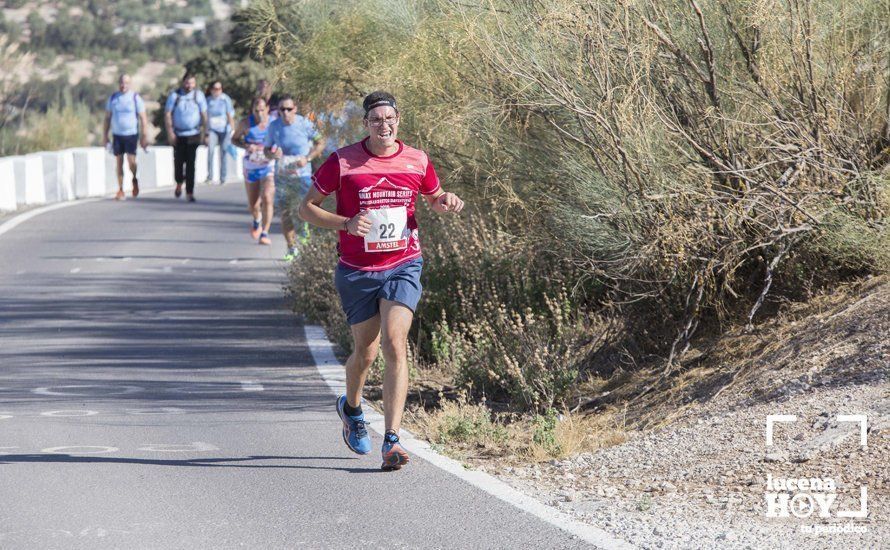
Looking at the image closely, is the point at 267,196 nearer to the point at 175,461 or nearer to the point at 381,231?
the point at 175,461

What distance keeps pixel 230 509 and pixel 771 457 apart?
266 centimetres

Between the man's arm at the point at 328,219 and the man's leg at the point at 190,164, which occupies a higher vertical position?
the man's arm at the point at 328,219

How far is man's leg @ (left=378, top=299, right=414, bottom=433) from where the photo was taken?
761 centimetres

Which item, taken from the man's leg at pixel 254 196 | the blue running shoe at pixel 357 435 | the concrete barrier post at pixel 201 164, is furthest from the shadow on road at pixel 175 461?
the concrete barrier post at pixel 201 164

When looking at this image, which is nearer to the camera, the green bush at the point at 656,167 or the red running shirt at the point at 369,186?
the red running shirt at the point at 369,186

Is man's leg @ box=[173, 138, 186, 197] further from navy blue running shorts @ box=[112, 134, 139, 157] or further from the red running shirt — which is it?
the red running shirt

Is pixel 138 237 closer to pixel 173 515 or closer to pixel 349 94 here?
pixel 349 94

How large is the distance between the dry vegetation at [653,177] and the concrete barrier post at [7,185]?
44.9 ft

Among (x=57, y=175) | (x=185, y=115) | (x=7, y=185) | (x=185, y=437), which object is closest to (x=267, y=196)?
(x=185, y=115)

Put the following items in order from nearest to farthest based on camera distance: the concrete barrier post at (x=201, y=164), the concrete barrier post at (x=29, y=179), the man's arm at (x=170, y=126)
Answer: the man's arm at (x=170, y=126), the concrete barrier post at (x=29, y=179), the concrete barrier post at (x=201, y=164)

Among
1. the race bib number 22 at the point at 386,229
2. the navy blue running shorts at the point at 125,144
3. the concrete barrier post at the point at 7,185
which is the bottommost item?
the concrete barrier post at the point at 7,185

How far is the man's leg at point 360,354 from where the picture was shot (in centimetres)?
779

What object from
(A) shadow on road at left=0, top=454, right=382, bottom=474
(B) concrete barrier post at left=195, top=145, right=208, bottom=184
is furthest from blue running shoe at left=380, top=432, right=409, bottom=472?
(B) concrete barrier post at left=195, top=145, right=208, bottom=184

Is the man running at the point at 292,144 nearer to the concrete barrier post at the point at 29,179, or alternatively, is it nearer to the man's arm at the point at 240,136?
the man's arm at the point at 240,136
